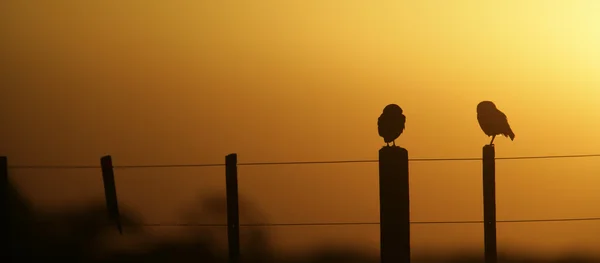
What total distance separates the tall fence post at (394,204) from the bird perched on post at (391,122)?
4.18 ft

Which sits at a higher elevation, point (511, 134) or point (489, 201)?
point (511, 134)

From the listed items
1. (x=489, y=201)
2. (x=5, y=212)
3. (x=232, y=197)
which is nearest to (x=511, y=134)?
(x=489, y=201)

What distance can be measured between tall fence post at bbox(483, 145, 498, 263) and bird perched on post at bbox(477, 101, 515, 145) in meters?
1.81

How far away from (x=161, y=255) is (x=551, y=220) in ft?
8.98

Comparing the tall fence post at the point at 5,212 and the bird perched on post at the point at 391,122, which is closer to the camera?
the tall fence post at the point at 5,212

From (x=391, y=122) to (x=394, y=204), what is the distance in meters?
1.38

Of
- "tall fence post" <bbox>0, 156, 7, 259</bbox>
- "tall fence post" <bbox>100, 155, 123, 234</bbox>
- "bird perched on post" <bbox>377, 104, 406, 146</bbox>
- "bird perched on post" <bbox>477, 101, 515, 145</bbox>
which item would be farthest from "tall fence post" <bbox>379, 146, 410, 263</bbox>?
"tall fence post" <bbox>0, 156, 7, 259</bbox>

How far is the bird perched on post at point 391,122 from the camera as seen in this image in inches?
231

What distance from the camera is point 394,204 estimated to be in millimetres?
4598

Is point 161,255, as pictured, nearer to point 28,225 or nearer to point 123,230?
point 123,230

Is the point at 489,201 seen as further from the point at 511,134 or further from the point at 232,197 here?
the point at 511,134

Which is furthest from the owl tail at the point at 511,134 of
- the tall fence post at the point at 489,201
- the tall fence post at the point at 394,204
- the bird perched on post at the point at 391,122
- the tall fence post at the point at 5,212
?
the tall fence post at the point at 5,212

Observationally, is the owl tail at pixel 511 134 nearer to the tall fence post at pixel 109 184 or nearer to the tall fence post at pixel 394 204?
the tall fence post at pixel 394 204

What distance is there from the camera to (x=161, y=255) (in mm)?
6043
